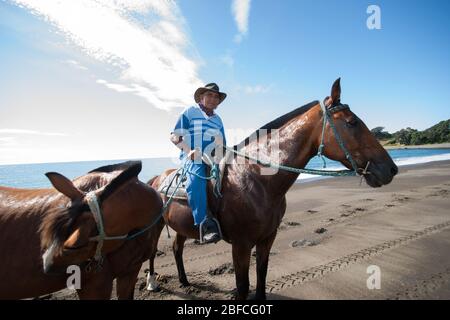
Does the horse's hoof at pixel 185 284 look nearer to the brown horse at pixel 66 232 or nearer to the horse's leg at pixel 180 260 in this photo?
the horse's leg at pixel 180 260

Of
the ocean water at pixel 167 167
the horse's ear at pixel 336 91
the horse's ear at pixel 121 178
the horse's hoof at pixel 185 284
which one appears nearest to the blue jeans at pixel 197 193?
the ocean water at pixel 167 167

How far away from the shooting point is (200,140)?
149 inches

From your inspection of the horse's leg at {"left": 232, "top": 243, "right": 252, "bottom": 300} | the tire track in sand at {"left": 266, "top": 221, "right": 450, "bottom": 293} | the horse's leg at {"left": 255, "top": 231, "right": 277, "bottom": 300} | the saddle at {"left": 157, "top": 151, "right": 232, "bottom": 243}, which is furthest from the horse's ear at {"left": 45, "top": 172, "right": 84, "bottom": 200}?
the tire track in sand at {"left": 266, "top": 221, "right": 450, "bottom": 293}

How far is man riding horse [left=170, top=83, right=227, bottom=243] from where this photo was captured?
3.33m

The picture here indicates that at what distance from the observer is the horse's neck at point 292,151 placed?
3.20 metres

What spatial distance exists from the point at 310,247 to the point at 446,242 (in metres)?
3.12

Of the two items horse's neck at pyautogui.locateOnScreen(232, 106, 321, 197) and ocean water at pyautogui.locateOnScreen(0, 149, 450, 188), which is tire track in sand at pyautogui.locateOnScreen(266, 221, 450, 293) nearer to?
horse's neck at pyautogui.locateOnScreen(232, 106, 321, 197)

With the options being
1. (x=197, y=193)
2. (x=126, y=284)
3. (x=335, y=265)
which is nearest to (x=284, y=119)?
(x=197, y=193)

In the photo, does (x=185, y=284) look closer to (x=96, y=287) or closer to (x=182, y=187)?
(x=182, y=187)

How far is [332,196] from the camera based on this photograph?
13.2m

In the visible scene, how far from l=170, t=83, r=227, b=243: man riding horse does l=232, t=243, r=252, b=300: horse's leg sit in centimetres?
32

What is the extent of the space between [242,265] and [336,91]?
8.24 ft
